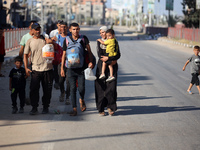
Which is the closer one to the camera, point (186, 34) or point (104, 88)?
point (104, 88)

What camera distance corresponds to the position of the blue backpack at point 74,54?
8070mm

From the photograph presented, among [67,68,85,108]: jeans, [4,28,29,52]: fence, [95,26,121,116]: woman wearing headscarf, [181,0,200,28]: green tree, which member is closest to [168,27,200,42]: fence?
[181,0,200,28]: green tree

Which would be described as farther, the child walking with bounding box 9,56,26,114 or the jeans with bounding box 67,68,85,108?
the child walking with bounding box 9,56,26,114

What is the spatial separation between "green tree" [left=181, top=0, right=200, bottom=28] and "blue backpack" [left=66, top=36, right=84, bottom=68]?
4286 cm

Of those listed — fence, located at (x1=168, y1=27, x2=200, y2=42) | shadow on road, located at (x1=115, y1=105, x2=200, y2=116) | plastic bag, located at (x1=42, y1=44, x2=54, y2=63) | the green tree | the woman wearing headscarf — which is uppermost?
the green tree

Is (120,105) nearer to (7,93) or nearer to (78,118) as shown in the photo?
(78,118)

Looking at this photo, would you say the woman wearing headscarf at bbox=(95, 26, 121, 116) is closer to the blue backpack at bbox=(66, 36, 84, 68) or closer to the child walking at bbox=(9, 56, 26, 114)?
the blue backpack at bbox=(66, 36, 84, 68)

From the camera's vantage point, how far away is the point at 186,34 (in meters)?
44.1

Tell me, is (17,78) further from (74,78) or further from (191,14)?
(191,14)

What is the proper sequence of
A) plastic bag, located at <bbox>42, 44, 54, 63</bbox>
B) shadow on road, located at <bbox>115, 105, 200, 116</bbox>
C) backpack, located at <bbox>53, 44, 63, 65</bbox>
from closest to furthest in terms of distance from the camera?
1. plastic bag, located at <bbox>42, 44, 54, 63</bbox>
2. backpack, located at <bbox>53, 44, 63, 65</bbox>
3. shadow on road, located at <bbox>115, 105, 200, 116</bbox>

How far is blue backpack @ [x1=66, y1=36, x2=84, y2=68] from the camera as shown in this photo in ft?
26.5

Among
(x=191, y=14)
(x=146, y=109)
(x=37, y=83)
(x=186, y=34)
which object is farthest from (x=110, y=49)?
(x=191, y=14)

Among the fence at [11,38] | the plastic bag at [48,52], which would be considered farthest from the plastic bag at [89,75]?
the fence at [11,38]

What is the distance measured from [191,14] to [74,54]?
4462cm
